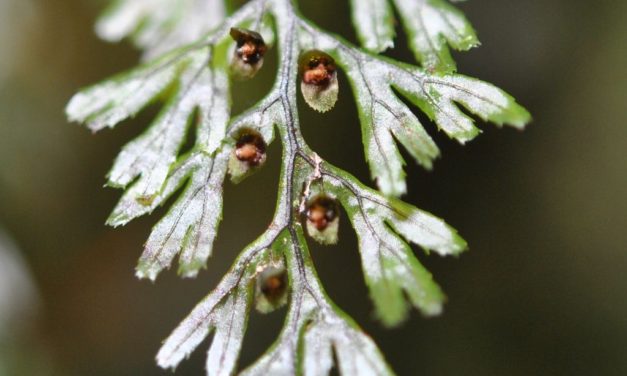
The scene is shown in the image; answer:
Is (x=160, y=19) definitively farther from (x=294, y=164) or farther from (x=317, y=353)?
(x=317, y=353)

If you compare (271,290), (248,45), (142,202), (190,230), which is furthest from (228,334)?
(248,45)

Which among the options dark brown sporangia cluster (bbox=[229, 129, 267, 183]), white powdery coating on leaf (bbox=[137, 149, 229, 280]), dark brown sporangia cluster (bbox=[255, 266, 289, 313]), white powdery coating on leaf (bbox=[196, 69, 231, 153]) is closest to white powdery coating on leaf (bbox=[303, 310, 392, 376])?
dark brown sporangia cluster (bbox=[255, 266, 289, 313])

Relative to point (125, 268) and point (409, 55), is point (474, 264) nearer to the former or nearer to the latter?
point (409, 55)

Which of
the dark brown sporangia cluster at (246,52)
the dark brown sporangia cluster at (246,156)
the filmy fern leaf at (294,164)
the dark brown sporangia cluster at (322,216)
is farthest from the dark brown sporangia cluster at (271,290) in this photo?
the dark brown sporangia cluster at (246,52)

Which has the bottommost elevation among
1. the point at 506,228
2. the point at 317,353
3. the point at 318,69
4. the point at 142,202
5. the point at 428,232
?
the point at 506,228

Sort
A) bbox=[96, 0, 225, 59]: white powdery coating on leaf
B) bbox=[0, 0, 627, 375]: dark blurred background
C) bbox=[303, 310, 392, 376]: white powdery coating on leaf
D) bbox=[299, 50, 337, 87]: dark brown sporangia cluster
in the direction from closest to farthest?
bbox=[303, 310, 392, 376]: white powdery coating on leaf
bbox=[299, 50, 337, 87]: dark brown sporangia cluster
bbox=[96, 0, 225, 59]: white powdery coating on leaf
bbox=[0, 0, 627, 375]: dark blurred background

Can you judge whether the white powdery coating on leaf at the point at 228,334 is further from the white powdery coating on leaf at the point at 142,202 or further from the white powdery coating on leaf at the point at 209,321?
the white powdery coating on leaf at the point at 142,202

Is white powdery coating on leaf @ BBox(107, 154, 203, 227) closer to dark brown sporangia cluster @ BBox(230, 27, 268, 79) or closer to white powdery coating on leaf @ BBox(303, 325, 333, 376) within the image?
dark brown sporangia cluster @ BBox(230, 27, 268, 79)
